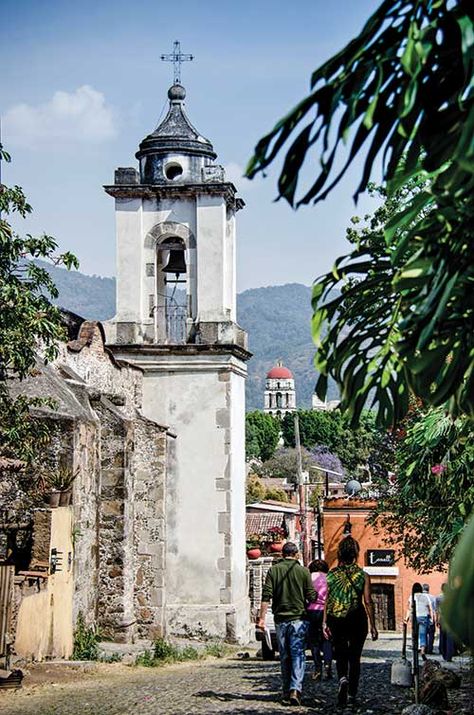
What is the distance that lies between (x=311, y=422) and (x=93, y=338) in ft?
315

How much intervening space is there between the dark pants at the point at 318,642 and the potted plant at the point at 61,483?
3.43 meters

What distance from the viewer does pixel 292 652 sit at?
10492 mm

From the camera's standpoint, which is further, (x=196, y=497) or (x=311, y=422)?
(x=311, y=422)

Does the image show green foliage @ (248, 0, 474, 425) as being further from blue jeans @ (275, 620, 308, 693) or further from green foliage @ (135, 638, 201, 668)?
green foliage @ (135, 638, 201, 668)

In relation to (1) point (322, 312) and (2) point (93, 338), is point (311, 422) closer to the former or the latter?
(2) point (93, 338)

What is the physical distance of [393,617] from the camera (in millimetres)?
34531

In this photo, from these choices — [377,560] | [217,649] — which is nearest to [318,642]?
[217,649]

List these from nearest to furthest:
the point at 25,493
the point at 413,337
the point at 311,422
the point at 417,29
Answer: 1. the point at 417,29
2. the point at 413,337
3. the point at 25,493
4. the point at 311,422

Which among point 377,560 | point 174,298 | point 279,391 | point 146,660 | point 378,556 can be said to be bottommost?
point 146,660

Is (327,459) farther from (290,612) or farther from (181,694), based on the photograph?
(290,612)

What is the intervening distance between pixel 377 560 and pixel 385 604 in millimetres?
1229

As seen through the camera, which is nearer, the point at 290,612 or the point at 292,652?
the point at 292,652

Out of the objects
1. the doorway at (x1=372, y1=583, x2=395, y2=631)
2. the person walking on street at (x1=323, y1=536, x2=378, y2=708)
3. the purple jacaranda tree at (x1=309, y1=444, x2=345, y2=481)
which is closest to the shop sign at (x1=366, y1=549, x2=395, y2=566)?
the doorway at (x1=372, y1=583, x2=395, y2=631)

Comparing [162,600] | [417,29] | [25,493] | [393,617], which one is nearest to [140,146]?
[162,600]
